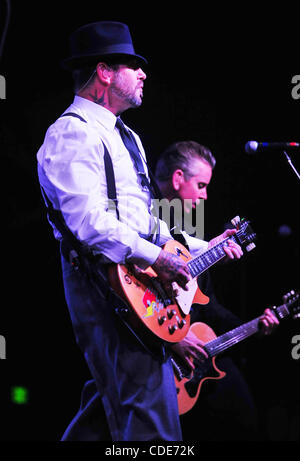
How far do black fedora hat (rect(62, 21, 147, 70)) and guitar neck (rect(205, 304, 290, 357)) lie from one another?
5.94 feet

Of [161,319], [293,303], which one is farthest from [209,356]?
[161,319]

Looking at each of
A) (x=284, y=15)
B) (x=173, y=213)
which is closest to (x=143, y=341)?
(x=173, y=213)

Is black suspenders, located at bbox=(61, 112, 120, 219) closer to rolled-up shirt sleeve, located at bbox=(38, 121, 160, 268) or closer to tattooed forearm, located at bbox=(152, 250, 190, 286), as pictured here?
rolled-up shirt sleeve, located at bbox=(38, 121, 160, 268)

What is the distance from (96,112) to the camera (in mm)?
2406

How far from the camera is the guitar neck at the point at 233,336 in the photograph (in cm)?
321

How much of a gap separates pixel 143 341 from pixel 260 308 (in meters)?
2.37

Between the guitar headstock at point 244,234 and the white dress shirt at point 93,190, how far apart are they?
2.45ft

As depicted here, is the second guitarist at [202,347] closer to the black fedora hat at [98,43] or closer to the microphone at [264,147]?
the microphone at [264,147]

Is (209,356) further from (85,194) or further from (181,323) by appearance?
(85,194)

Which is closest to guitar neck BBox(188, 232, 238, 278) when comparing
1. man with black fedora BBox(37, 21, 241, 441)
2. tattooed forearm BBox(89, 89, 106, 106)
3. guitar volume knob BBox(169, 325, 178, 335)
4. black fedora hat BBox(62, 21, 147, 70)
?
man with black fedora BBox(37, 21, 241, 441)

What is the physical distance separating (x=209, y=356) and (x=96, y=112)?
167cm

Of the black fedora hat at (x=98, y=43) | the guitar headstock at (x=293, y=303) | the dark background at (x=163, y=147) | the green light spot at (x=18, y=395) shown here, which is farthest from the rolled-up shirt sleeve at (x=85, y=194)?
the guitar headstock at (x=293, y=303)

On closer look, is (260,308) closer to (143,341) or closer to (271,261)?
(271,261)
